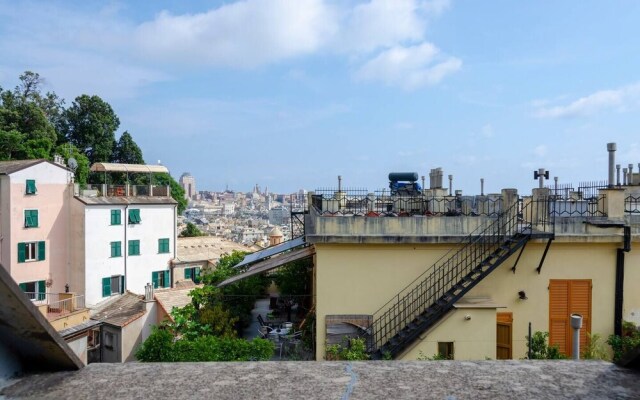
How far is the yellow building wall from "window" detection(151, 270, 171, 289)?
84.2ft

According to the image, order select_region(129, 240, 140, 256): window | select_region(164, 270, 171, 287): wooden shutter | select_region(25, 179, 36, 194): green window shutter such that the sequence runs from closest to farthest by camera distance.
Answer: select_region(25, 179, 36, 194): green window shutter
select_region(129, 240, 140, 256): window
select_region(164, 270, 171, 287): wooden shutter

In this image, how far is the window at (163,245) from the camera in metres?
35.9

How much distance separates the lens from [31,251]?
3030 centimetres

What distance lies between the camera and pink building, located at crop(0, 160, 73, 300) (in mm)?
29156

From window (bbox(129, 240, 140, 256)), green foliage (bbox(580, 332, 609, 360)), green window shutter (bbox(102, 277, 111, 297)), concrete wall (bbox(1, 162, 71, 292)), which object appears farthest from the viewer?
window (bbox(129, 240, 140, 256))

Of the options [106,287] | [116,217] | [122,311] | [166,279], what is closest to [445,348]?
[122,311]

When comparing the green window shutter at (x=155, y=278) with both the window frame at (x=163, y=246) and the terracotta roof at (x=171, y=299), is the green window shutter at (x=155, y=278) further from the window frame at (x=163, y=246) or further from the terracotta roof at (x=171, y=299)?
the terracotta roof at (x=171, y=299)

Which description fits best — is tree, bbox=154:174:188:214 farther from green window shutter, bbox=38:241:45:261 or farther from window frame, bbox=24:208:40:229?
window frame, bbox=24:208:40:229

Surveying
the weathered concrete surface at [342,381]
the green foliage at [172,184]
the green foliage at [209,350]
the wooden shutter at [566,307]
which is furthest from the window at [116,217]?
the weathered concrete surface at [342,381]

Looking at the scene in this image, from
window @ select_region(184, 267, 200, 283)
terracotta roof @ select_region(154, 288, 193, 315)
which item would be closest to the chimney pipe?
terracotta roof @ select_region(154, 288, 193, 315)

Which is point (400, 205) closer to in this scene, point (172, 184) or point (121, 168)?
point (121, 168)

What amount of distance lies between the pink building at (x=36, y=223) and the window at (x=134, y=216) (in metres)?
4.00

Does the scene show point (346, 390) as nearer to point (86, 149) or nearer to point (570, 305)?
point (570, 305)

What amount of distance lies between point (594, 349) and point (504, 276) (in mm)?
2689
